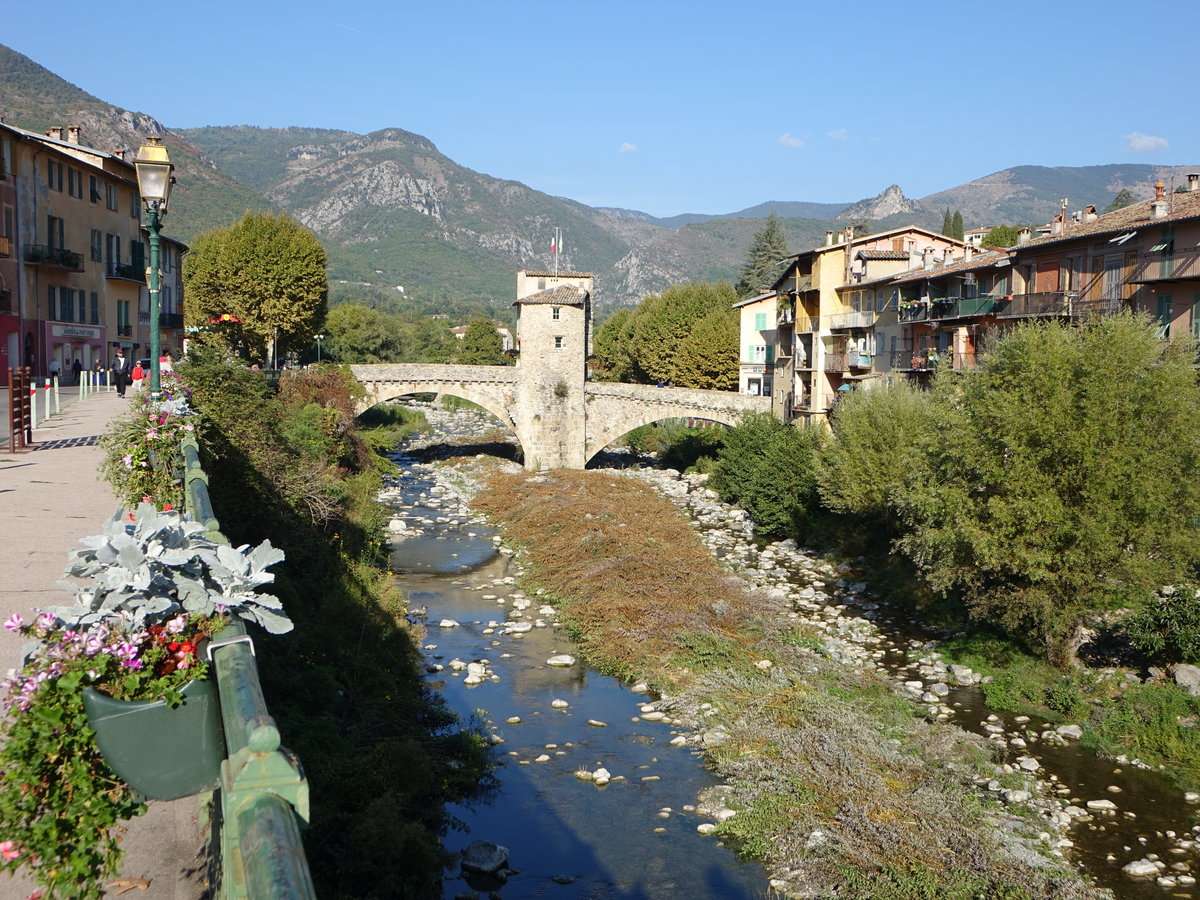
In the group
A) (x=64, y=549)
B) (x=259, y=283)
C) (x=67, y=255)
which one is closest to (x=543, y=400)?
(x=259, y=283)

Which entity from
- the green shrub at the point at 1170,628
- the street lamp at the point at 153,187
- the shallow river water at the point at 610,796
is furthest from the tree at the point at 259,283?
the green shrub at the point at 1170,628

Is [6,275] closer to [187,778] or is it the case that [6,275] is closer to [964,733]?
[964,733]

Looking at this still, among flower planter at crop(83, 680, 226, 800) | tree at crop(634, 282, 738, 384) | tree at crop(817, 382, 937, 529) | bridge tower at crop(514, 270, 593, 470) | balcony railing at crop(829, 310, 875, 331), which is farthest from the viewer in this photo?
tree at crop(634, 282, 738, 384)

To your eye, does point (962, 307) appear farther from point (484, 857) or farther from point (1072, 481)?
point (484, 857)

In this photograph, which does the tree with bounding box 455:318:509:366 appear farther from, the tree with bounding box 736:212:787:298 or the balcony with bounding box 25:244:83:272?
the balcony with bounding box 25:244:83:272

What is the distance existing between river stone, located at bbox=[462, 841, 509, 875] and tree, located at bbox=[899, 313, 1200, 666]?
1009cm

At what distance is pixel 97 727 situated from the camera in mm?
3199

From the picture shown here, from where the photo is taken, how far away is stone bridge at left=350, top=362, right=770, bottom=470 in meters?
43.1

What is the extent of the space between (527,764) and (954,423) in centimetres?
1040

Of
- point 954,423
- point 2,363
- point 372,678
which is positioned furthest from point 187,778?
point 2,363

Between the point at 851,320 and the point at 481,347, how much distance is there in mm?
48136

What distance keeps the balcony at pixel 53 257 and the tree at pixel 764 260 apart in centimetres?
4756

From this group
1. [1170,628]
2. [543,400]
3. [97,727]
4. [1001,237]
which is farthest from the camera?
[1001,237]

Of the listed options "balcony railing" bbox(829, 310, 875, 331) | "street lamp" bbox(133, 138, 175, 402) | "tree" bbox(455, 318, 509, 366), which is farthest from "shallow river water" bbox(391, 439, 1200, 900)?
"tree" bbox(455, 318, 509, 366)
